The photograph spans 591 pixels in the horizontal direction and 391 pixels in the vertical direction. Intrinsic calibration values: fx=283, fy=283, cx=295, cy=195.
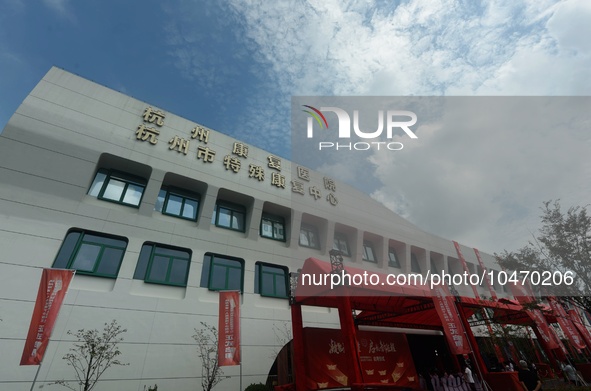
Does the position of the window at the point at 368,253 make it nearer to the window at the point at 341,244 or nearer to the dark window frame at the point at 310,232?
the window at the point at 341,244

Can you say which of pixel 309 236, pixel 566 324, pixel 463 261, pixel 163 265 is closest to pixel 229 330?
pixel 163 265

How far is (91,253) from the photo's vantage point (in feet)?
37.9

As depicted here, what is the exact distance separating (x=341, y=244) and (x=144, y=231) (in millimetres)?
12613

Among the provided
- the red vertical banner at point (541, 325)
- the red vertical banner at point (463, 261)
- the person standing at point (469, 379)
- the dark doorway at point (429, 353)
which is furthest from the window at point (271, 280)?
the red vertical banner at point (463, 261)

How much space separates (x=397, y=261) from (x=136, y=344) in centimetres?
1823

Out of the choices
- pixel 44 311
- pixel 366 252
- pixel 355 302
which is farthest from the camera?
pixel 366 252

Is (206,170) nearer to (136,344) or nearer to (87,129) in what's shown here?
(87,129)

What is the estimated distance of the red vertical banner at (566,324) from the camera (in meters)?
16.4

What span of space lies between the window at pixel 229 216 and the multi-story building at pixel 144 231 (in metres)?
0.07

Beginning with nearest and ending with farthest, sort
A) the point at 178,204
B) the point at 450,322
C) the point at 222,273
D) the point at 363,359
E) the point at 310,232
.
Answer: the point at 450,322 < the point at 363,359 < the point at 222,273 < the point at 178,204 < the point at 310,232

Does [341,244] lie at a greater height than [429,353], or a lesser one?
greater

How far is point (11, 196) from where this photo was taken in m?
10.5

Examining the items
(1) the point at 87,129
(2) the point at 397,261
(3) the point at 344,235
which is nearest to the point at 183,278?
(1) the point at 87,129

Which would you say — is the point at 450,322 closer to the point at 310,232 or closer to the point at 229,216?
the point at 310,232
